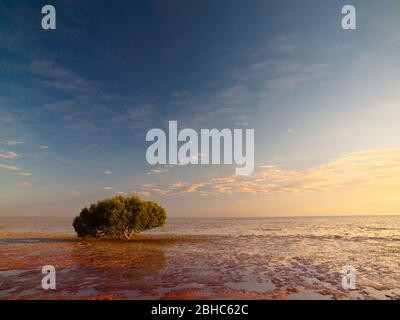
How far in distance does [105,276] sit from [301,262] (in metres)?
17.2

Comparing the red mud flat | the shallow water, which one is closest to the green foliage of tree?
the shallow water

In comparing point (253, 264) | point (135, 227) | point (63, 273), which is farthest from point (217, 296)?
point (135, 227)

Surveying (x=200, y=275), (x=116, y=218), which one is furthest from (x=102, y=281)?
(x=116, y=218)

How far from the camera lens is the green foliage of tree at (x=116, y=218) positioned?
4734cm

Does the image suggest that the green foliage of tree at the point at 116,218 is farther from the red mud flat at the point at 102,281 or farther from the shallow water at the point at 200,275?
the red mud flat at the point at 102,281

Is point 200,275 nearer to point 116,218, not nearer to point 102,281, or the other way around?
point 102,281

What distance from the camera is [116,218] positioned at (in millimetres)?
47125

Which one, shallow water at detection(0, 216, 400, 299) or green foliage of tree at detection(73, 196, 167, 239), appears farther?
green foliage of tree at detection(73, 196, 167, 239)

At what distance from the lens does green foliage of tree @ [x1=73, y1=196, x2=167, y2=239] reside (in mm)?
47344

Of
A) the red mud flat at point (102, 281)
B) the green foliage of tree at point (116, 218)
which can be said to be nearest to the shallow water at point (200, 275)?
the red mud flat at point (102, 281)

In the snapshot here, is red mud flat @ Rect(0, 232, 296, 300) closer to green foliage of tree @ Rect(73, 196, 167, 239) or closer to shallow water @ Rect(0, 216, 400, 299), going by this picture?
shallow water @ Rect(0, 216, 400, 299)

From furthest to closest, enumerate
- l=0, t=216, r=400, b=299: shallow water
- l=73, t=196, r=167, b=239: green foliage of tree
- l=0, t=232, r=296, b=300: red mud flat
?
l=73, t=196, r=167, b=239: green foliage of tree, l=0, t=216, r=400, b=299: shallow water, l=0, t=232, r=296, b=300: red mud flat
